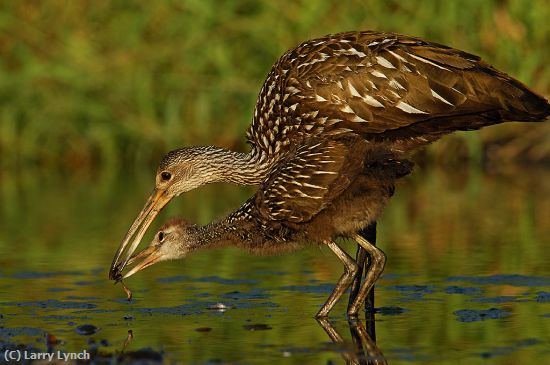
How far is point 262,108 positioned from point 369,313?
187 centimetres

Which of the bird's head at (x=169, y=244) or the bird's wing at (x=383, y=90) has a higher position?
the bird's wing at (x=383, y=90)

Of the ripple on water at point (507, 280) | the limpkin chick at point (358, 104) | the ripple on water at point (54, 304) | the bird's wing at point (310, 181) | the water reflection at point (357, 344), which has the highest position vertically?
the limpkin chick at point (358, 104)

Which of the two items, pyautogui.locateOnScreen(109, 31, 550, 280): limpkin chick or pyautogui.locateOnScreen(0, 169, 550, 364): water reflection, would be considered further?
pyautogui.locateOnScreen(109, 31, 550, 280): limpkin chick

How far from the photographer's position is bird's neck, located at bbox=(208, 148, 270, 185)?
1074 cm

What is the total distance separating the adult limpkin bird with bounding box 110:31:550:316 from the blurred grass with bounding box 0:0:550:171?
7515 millimetres

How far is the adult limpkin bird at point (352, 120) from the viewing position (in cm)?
956

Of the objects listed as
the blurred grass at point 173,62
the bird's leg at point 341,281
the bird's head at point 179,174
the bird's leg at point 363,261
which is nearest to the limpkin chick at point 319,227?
the bird's leg at point 341,281

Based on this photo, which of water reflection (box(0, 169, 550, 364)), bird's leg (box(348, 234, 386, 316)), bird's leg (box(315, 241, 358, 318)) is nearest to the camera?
water reflection (box(0, 169, 550, 364))

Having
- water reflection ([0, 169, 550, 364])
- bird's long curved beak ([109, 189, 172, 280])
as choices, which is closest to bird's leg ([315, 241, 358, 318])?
water reflection ([0, 169, 550, 364])

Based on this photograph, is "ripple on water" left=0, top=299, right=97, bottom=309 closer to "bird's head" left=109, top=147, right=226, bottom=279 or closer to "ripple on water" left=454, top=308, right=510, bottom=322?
"bird's head" left=109, top=147, right=226, bottom=279
